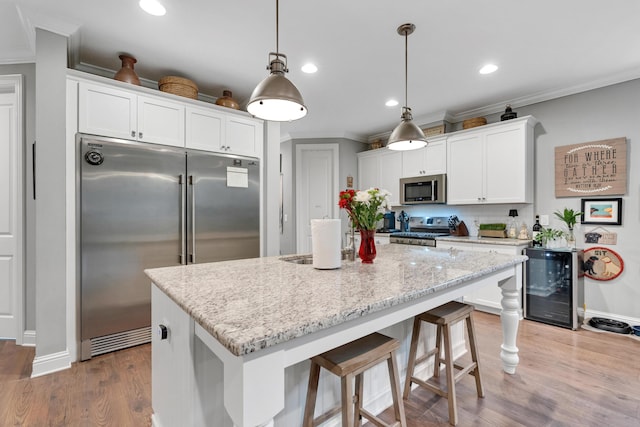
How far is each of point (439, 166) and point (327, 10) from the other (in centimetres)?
282

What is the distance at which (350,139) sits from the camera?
5.33 m

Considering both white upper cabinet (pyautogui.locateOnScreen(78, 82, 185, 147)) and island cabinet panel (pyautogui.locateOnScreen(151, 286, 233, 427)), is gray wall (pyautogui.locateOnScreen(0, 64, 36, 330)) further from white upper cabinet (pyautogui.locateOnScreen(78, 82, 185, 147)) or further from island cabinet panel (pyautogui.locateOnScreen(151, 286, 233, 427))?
island cabinet panel (pyautogui.locateOnScreen(151, 286, 233, 427))

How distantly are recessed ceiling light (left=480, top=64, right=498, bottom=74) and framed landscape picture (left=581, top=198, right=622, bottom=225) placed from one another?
1.74m

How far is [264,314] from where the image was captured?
35.5 inches

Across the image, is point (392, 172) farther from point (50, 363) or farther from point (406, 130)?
point (50, 363)

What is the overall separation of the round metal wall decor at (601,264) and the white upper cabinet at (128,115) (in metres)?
4.36

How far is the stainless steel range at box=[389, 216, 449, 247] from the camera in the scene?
4.16 m

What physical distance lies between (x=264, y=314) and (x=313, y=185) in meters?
4.44

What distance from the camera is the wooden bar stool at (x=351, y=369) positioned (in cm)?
121

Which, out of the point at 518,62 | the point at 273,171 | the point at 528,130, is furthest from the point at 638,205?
the point at 273,171

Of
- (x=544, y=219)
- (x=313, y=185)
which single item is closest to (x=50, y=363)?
(x=313, y=185)

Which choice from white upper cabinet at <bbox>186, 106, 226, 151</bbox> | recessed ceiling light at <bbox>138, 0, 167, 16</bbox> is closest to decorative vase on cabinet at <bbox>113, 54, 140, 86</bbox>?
white upper cabinet at <bbox>186, 106, 226, 151</bbox>

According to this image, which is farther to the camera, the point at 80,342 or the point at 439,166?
the point at 439,166

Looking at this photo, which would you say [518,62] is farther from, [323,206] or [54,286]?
[54,286]
